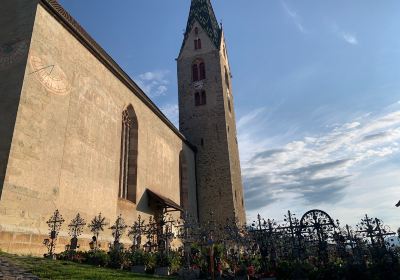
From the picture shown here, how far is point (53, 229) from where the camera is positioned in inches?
454

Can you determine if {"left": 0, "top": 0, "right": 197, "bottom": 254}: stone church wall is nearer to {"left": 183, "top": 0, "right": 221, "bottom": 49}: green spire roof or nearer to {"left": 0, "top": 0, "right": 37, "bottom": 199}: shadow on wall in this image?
{"left": 0, "top": 0, "right": 37, "bottom": 199}: shadow on wall

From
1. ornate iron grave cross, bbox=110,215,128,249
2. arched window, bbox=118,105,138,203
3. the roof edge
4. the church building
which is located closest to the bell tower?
the church building

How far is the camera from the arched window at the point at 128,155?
60.5ft

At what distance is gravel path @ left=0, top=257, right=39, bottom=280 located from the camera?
22.7 ft

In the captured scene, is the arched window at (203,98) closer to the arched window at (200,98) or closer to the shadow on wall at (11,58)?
the arched window at (200,98)

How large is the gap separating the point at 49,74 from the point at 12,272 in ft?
26.4

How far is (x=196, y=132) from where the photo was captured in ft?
105

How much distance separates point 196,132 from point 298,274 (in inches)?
863

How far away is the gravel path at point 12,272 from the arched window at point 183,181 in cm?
1907

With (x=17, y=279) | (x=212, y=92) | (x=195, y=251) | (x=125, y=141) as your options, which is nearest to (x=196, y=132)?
(x=212, y=92)

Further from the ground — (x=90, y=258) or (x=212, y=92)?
(x=212, y=92)

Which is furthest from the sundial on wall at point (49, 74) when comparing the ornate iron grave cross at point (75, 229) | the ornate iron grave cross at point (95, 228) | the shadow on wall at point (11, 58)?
the ornate iron grave cross at point (95, 228)

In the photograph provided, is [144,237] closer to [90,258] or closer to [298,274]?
[90,258]

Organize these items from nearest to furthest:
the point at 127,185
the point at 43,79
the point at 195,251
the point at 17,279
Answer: the point at 17,279 < the point at 43,79 < the point at 195,251 < the point at 127,185
